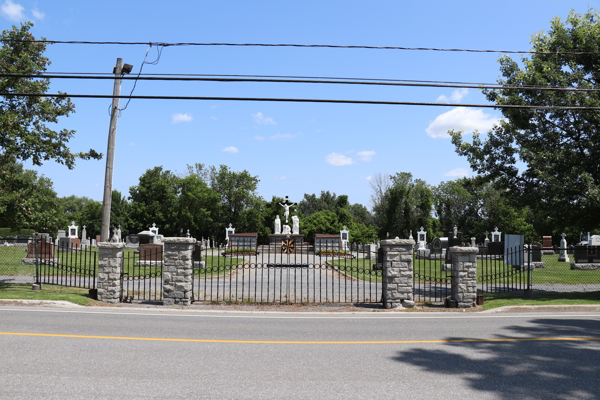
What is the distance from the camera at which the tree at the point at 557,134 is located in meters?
14.8

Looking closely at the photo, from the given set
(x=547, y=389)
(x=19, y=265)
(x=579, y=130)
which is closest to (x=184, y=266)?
(x=547, y=389)

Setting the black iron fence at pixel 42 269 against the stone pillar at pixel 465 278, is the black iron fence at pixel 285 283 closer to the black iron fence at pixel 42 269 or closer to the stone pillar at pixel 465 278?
the stone pillar at pixel 465 278

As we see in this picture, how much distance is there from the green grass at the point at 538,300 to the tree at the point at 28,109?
14143 millimetres

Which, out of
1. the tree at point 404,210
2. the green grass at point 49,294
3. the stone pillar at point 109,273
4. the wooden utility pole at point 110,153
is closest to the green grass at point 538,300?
the stone pillar at point 109,273

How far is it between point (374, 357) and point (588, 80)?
13.6m

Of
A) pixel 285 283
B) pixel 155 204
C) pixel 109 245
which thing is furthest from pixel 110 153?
pixel 155 204

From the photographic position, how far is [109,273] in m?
13.2

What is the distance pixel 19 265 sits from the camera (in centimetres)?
2427

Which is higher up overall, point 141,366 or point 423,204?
point 423,204

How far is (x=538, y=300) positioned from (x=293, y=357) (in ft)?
32.3

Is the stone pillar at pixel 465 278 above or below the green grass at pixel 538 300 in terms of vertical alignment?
above

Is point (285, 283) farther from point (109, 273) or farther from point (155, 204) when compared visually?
point (155, 204)

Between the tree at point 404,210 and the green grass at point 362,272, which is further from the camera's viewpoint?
the tree at point 404,210

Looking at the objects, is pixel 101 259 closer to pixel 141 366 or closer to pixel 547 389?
pixel 141 366
